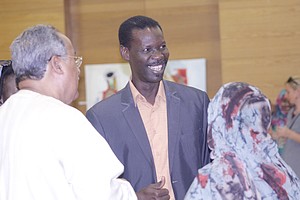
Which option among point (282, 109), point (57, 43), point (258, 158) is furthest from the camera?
point (282, 109)

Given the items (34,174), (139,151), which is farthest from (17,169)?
(139,151)

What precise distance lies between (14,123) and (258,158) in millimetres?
1042

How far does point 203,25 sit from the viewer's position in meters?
7.27

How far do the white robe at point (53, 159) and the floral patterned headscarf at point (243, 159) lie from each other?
0.56 metres

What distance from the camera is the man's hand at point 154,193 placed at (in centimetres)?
281

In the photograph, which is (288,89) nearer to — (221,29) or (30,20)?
(221,29)

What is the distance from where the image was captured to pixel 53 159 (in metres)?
2.24

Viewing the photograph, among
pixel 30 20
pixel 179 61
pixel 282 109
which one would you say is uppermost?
pixel 30 20

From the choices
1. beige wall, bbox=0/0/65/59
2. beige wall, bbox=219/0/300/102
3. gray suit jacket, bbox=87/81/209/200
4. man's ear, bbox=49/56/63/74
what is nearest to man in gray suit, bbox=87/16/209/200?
gray suit jacket, bbox=87/81/209/200

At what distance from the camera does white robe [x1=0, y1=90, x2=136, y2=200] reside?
7.35ft

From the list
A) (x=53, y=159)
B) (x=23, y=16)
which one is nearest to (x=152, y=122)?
(x=53, y=159)

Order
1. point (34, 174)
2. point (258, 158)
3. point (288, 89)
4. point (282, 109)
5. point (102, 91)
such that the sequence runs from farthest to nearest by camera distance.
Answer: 1. point (102, 91)
2. point (282, 109)
3. point (288, 89)
4. point (258, 158)
5. point (34, 174)

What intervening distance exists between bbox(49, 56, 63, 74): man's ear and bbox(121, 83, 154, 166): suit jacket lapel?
0.86 m

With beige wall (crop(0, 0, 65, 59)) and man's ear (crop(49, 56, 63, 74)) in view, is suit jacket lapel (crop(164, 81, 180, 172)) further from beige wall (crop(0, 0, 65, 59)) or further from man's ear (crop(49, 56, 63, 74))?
beige wall (crop(0, 0, 65, 59))
